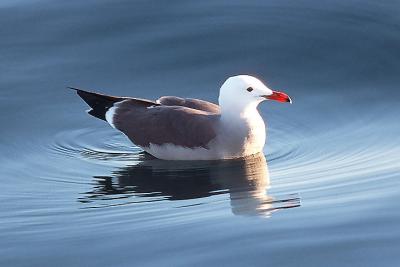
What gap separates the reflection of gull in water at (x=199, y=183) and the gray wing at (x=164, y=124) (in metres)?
0.18

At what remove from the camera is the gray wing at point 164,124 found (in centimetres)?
888

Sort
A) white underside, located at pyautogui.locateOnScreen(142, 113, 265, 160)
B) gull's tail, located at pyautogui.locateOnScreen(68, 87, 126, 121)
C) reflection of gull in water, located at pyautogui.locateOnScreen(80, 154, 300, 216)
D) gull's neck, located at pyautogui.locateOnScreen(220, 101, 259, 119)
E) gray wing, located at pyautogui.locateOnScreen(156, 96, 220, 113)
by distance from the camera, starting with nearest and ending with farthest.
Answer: reflection of gull in water, located at pyautogui.locateOnScreen(80, 154, 300, 216), white underside, located at pyautogui.locateOnScreen(142, 113, 265, 160), gull's neck, located at pyautogui.locateOnScreen(220, 101, 259, 119), gray wing, located at pyautogui.locateOnScreen(156, 96, 220, 113), gull's tail, located at pyautogui.locateOnScreen(68, 87, 126, 121)

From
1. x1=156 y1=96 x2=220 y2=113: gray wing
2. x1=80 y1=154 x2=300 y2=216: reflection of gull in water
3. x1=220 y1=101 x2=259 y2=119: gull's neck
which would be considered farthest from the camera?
x1=156 y1=96 x2=220 y2=113: gray wing

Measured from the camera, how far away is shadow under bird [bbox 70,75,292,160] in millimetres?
8820

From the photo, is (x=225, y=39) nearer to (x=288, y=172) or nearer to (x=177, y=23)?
(x=177, y=23)

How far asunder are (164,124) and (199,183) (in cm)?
103

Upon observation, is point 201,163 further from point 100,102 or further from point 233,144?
point 100,102

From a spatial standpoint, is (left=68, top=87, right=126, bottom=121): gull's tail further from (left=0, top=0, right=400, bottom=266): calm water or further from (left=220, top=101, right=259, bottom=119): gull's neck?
(left=220, top=101, right=259, bottom=119): gull's neck

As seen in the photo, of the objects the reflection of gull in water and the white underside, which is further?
the white underside

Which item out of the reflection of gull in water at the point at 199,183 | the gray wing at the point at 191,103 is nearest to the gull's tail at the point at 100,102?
the gray wing at the point at 191,103

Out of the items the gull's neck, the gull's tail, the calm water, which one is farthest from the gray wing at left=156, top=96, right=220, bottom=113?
the calm water

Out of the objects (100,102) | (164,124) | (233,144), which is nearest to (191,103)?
(164,124)

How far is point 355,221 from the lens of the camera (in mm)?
6574

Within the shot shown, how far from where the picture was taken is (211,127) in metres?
8.87
